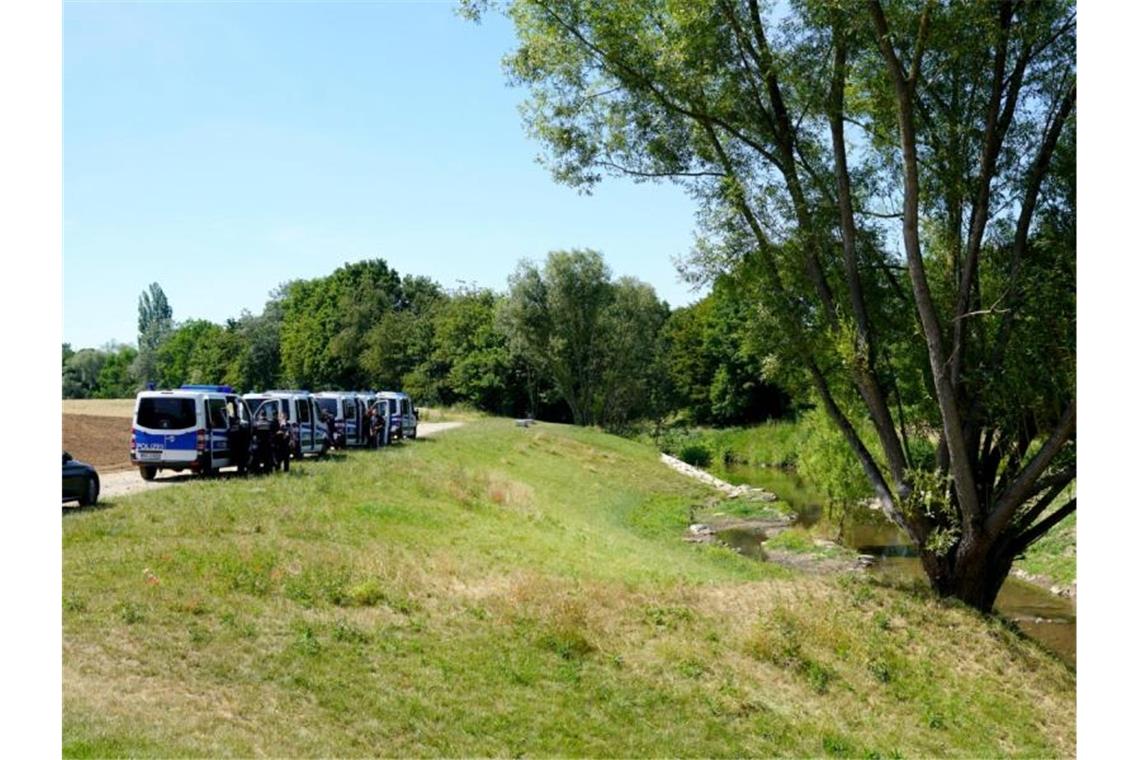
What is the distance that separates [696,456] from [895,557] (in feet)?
122

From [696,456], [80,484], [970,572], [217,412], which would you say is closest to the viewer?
[970,572]

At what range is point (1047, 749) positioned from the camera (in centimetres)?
1305

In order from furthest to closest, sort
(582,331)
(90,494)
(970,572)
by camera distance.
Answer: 1. (582,331)
2. (90,494)
3. (970,572)

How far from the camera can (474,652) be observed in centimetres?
1284

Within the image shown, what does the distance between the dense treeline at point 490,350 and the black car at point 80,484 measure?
3621 centimetres

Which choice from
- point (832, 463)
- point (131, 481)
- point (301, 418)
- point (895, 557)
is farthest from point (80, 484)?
point (895, 557)

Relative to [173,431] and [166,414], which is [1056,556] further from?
[166,414]

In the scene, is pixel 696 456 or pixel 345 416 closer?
pixel 345 416

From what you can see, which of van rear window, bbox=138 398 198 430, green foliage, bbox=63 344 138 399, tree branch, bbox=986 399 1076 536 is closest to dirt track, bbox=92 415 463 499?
van rear window, bbox=138 398 198 430

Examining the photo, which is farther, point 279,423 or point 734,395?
point 734,395

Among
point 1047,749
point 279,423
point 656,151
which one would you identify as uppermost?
point 656,151
